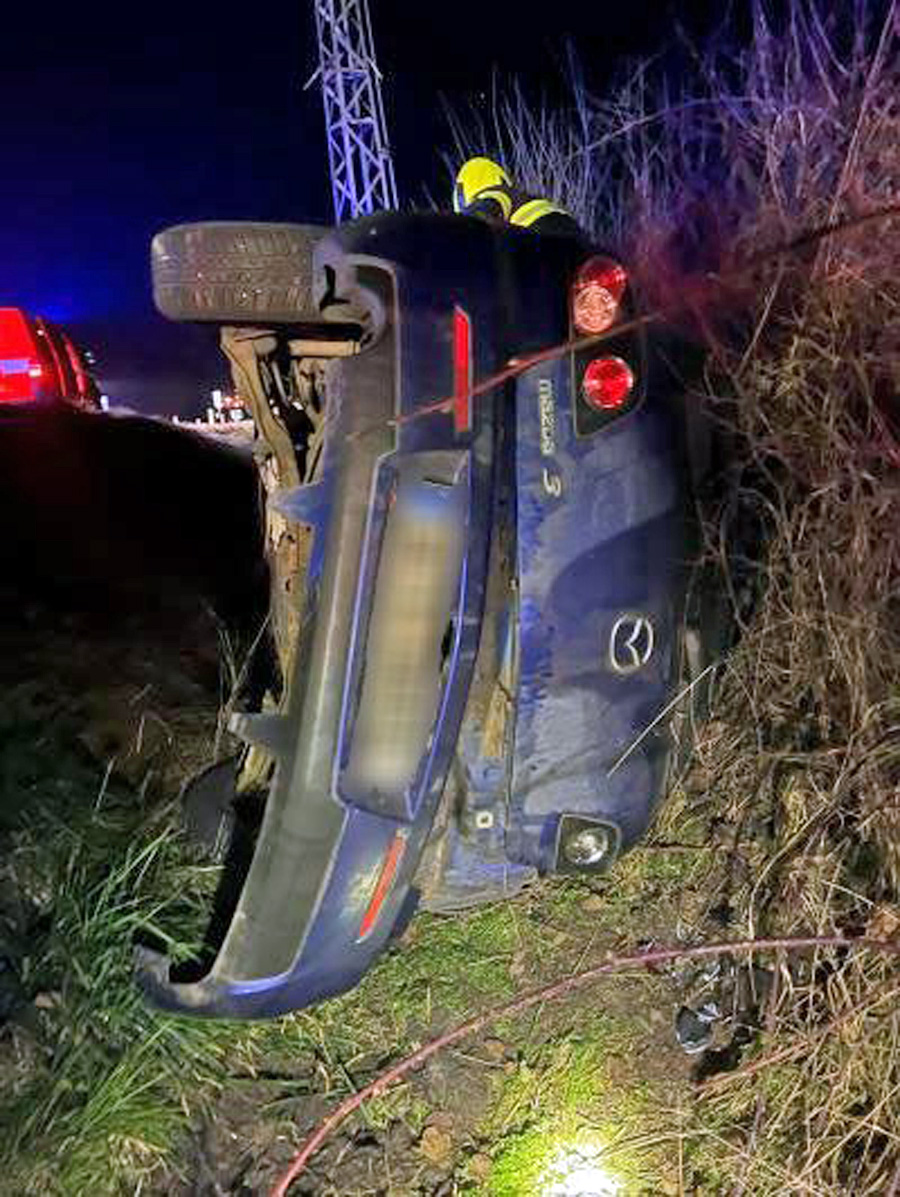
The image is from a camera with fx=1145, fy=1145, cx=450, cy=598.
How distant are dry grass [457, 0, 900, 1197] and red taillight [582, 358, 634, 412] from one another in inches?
6.5

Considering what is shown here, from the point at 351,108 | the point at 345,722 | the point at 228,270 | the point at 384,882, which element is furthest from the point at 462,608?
the point at 351,108

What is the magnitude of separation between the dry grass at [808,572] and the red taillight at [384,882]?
75 cm

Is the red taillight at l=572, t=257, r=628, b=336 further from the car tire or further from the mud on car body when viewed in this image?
the car tire

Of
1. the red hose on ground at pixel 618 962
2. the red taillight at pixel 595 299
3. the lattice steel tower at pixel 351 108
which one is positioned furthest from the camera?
the lattice steel tower at pixel 351 108

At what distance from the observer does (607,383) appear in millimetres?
2389

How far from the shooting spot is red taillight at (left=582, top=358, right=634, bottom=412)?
2.38m

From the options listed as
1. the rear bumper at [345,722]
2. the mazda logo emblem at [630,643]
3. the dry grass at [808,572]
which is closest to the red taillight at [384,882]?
the rear bumper at [345,722]

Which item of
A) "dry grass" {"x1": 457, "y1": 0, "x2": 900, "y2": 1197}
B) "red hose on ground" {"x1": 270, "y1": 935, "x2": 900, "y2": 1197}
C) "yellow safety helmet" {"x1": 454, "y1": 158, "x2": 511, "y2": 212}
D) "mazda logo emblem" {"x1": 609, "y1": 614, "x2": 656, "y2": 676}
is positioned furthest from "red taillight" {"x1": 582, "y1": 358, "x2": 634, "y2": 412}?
"yellow safety helmet" {"x1": 454, "y1": 158, "x2": 511, "y2": 212}

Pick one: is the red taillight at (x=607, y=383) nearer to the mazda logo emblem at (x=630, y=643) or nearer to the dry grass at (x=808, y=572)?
the dry grass at (x=808, y=572)

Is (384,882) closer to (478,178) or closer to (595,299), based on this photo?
(595,299)

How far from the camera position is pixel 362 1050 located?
2854 mm

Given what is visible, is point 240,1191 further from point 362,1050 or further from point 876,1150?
point 876,1150

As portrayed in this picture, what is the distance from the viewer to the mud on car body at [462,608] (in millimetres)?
2166

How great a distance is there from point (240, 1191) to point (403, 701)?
1.20 meters
